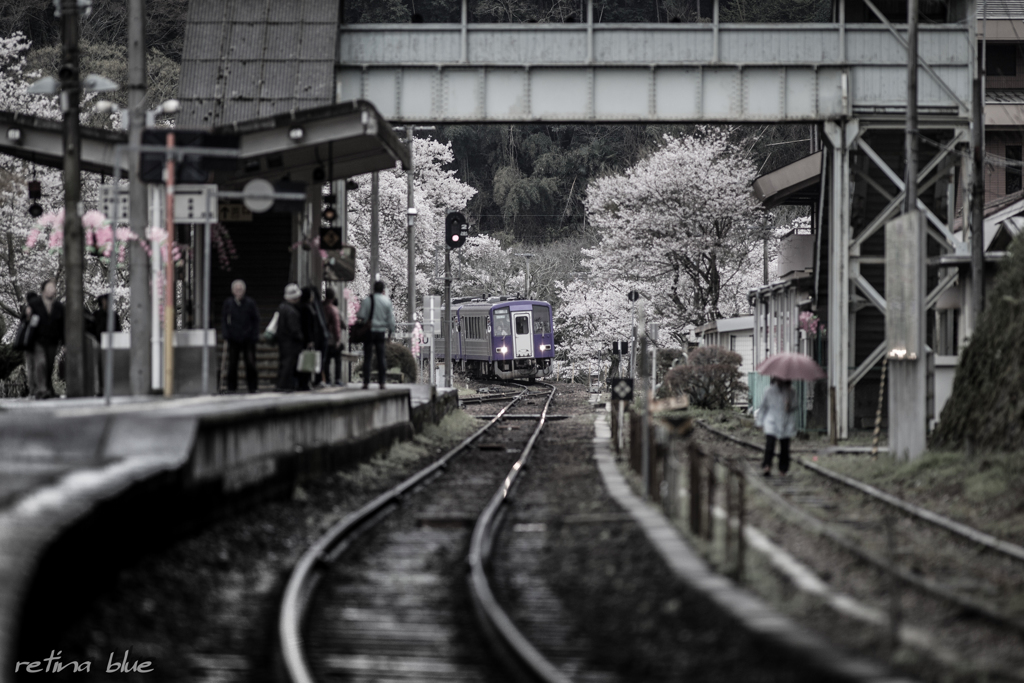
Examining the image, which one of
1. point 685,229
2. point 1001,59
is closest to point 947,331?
point 685,229

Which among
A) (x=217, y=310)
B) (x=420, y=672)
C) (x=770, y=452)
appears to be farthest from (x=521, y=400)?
(x=420, y=672)

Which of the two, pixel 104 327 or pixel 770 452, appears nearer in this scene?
pixel 770 452

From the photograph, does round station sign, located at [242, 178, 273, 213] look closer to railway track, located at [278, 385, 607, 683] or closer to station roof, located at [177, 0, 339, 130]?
railway track, located at [278, 385, 607, 683]

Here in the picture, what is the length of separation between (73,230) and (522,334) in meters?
36.9

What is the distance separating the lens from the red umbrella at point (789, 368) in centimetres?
1599

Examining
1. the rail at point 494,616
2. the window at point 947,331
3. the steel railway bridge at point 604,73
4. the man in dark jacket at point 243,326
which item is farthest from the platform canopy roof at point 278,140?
the window at point 947,331

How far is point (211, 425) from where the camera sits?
34.3 feet

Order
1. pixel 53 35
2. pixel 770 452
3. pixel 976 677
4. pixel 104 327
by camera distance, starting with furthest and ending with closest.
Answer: pixel 53 35 → pixel 104 327 → pixel 770 452 → pixel 976 677

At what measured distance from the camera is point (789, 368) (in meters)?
16.0

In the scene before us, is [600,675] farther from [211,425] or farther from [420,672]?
[211,425]

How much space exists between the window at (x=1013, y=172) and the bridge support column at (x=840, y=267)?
2294 cm

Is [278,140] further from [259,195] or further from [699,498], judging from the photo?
[699,498]

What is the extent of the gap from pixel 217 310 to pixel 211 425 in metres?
14.0

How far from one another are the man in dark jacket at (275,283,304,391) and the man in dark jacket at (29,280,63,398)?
3.09 metres
